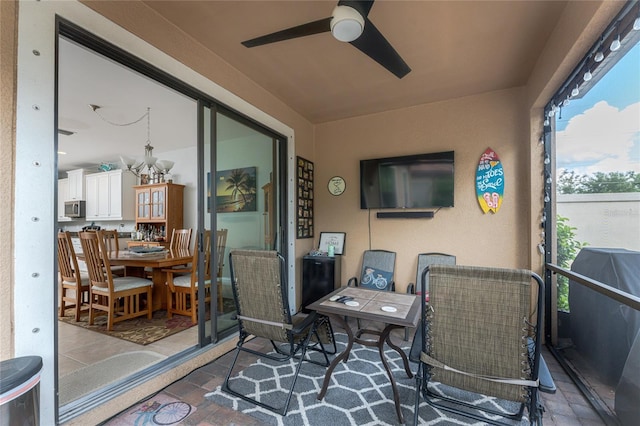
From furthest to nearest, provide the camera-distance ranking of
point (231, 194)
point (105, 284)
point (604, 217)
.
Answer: point (105, 284) → point (231, 194) → point (604, 217)

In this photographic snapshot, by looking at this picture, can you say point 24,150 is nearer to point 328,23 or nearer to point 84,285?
point 328,23

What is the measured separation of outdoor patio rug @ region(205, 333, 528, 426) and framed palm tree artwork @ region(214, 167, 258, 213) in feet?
5.00

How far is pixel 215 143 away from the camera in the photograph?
8.46ft

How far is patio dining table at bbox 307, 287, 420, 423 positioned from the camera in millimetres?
1772

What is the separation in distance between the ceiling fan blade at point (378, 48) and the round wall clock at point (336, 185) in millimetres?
1958

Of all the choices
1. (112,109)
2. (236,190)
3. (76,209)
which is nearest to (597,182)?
(236,190)

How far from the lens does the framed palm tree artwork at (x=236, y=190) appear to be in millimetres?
2678

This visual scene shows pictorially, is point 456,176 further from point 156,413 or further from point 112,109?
point 112,109

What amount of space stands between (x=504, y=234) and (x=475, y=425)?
86.8 inches

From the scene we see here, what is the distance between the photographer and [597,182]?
231 centimetres

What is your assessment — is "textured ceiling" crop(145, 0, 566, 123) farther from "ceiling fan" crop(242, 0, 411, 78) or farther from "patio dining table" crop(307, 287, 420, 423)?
"patio dining table" crop(307, 287, 420, 423)

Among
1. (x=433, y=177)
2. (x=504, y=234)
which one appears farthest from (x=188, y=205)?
(x=504, y=234)

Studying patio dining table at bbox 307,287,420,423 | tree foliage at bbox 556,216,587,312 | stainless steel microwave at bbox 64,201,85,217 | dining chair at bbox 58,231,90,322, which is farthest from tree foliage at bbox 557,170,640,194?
stainless steel microwave at bbox 64,201,85,217

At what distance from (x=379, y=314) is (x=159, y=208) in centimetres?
524
